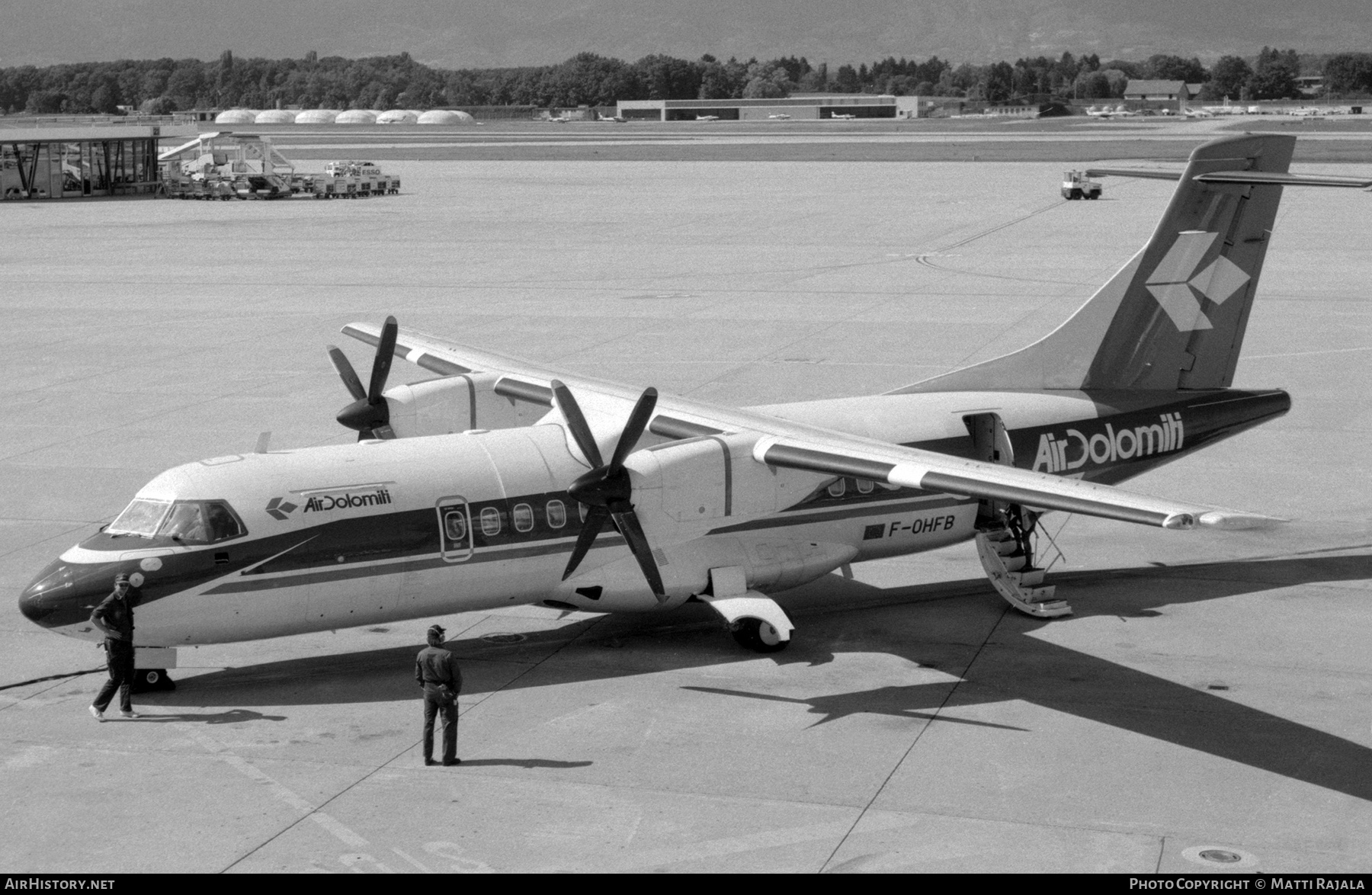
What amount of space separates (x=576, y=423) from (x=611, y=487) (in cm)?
102

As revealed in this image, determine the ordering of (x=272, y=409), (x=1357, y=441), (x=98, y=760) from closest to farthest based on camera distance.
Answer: (x=98, y=760), (x=1357, y=441), (x=272, y=409)

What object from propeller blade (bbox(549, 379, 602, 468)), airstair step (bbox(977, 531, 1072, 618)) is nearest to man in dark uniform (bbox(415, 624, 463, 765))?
propeller blade (bbox(549, 379, 602, 468))

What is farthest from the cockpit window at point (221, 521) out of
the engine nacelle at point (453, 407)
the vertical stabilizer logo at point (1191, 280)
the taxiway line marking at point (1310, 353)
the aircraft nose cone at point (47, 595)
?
the taxiway line marking at point (1310, 353)

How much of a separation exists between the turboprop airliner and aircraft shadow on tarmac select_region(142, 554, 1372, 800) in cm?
69

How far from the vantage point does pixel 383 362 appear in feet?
77.3

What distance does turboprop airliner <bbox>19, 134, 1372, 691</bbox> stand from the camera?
18.3 metres

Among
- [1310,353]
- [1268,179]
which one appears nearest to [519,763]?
[1268,179]

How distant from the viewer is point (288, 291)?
5456 centimetres

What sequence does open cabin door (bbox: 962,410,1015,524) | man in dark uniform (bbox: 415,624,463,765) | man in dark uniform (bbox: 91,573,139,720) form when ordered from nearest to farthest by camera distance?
1. man in dark uniform (bbox: 415,624,463,765)
2. man in dark uniform (bbox: 91,573,139,720)
3. open cabin door (bbox: 962,410,1015,524)

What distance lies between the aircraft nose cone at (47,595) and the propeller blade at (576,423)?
6.05m

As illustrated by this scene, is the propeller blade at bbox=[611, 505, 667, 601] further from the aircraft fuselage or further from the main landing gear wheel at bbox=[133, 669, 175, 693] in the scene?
the main landing gear wheel at bbox=[133, 669, 175, 693]
